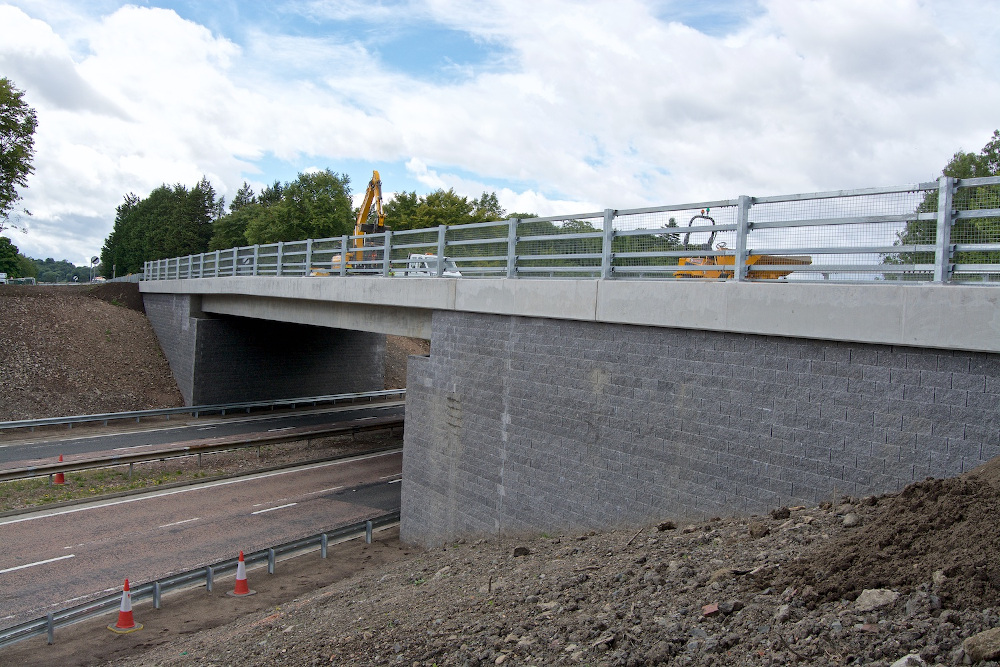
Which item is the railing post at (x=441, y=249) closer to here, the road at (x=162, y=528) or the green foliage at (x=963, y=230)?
the road at (x=162, y=528)

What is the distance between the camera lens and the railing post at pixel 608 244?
10.4 metres

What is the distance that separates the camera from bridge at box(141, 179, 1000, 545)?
6.89 meters

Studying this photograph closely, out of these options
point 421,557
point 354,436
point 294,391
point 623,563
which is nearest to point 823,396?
point 623,563

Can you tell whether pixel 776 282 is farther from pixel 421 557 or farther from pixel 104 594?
pixel 104 594

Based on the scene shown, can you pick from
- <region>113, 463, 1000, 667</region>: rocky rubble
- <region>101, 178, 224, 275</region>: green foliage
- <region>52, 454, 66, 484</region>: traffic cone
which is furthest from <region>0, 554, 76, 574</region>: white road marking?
<region>101, 178, 224, 275</region>: green foliage

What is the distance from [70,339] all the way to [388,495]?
2203 cm

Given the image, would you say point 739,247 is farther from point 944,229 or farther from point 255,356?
point 255,356

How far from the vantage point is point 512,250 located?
12.1 m

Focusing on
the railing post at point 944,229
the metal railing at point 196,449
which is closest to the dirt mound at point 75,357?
the metal railing at point 196,449

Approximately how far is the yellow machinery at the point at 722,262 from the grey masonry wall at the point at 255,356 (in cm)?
2434

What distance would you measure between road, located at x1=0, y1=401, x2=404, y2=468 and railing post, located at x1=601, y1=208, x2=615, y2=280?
1653 cm

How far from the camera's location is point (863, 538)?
5.78 metres

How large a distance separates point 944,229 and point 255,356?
92.6 ft

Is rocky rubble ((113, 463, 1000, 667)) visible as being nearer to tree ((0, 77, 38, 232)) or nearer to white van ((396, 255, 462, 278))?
white van ((396, 255, 462, 278))
